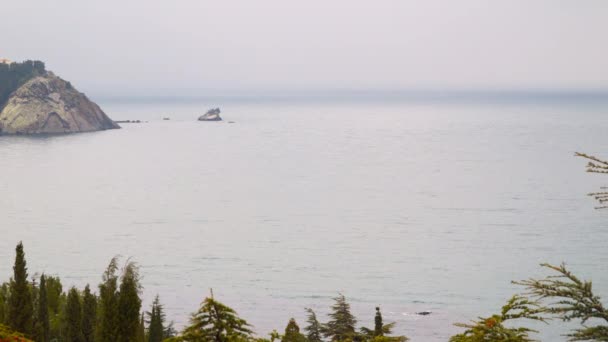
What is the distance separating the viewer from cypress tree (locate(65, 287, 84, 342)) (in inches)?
2186

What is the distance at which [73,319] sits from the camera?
56.0 m

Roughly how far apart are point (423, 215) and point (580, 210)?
92.7 feet

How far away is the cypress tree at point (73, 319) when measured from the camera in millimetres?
55531

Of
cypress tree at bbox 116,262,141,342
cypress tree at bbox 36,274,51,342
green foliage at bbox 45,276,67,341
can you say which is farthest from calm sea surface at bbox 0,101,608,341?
cypress tree at bbox 116,262,141,342

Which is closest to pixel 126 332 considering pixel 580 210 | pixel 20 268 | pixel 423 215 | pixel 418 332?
pixel 20 268

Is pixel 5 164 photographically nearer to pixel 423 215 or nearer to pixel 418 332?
pixel 423 215

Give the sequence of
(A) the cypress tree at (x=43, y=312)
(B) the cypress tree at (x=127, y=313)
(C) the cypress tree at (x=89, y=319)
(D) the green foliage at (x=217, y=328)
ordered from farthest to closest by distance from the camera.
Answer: (A) the cypress tree at (x=43, y=312)
(C) the cypress tree at (x=89, y=319)
(B) the cypress tree at (x=127, y=313)
(D) the green foliage at (x=217, y=328)

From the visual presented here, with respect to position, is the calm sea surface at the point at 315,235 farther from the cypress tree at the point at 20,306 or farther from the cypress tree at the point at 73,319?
the cypress tree at the point at 20,306

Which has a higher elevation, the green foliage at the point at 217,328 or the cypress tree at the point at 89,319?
the green foliage at the point at 217,328

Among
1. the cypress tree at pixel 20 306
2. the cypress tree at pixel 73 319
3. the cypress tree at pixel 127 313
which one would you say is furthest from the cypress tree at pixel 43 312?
the cypress tree at pixel 127 313

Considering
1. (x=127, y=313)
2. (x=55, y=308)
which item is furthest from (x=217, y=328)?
(x=55, y=308)

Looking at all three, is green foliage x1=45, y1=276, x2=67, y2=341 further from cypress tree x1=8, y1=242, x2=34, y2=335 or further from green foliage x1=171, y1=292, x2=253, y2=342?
green foliage x1=171, y1=292, x2=253, y2=342

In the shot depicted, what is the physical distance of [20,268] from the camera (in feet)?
167

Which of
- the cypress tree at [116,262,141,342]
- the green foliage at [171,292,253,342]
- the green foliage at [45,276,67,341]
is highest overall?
the green foliage at [171,292,253,342]
